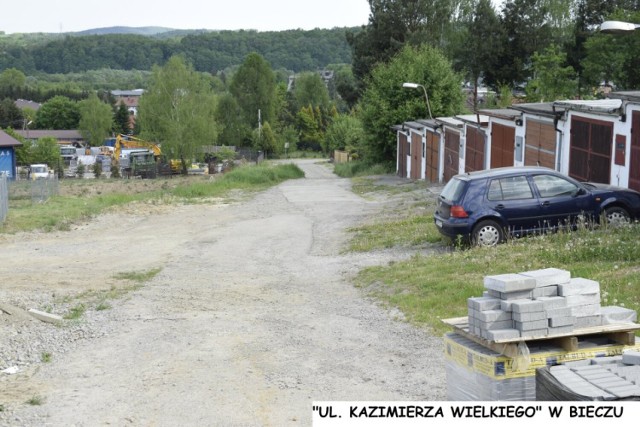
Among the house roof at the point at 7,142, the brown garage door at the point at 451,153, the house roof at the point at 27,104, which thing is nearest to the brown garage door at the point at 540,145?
the brown garage door at the point at 451,153

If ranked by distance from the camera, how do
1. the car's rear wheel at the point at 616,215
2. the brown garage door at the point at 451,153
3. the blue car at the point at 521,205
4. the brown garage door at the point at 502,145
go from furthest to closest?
the brown garage door at the point at 451,153 → the brown garage door at the point at 502,145 → the car's rear wheel at the point at 616,215 → the blue car at the point at 521,205

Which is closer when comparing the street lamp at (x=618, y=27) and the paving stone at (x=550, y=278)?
the paving stone at (x=550, y=278)

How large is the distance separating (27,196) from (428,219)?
2244cm

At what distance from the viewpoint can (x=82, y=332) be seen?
526 inches

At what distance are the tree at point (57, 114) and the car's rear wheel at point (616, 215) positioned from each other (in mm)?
128298

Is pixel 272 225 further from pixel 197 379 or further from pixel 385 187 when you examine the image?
pixel 197 379

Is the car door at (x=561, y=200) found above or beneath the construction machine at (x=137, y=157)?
above

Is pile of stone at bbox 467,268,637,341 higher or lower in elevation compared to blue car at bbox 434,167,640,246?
higher

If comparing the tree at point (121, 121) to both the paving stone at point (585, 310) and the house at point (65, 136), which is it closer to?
the house at point (65, 136)

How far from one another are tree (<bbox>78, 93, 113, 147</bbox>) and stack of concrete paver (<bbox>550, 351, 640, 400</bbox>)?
118m

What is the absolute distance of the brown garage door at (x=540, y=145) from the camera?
23562 mm

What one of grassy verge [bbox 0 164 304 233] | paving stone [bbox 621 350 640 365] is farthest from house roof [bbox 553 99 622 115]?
grassy verge [bbox 0 164 304 233]

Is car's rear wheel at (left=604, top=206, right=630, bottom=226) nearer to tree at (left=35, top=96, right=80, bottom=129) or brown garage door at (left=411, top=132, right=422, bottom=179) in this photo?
brown garage door at (left=411, top=132, right=422, bottom=179)

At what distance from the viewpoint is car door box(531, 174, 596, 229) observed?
18.1 m
